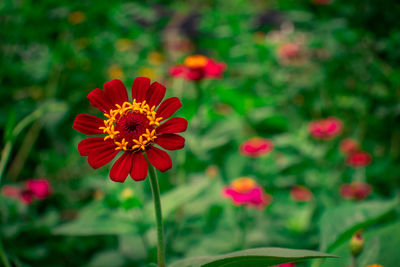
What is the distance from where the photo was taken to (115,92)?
488 mm

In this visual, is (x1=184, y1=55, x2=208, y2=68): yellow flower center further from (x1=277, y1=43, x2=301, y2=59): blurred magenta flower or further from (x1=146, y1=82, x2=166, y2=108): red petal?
(x1=277, y1=43, x2=301, y2=59): blurred magenta flower

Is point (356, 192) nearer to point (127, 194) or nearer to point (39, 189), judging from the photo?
point (127, 194)

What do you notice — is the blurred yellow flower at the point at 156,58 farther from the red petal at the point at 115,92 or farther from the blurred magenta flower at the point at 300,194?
the red petal at the point at 115,92

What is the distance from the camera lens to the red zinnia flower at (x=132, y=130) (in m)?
0.44

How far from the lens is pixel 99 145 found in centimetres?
46

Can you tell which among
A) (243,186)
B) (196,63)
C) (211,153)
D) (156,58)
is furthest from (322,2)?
(156,58)

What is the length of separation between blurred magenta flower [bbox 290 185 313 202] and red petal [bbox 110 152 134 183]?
3.26ft

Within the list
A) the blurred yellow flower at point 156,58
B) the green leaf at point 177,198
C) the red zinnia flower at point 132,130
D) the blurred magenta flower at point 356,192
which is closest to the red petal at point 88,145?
the red zinnia flower at point 132,130

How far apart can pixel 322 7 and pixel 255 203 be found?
1.07m

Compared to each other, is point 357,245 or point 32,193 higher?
point 32,193

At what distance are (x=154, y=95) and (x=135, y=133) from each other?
72mm

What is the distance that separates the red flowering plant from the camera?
1.42ft

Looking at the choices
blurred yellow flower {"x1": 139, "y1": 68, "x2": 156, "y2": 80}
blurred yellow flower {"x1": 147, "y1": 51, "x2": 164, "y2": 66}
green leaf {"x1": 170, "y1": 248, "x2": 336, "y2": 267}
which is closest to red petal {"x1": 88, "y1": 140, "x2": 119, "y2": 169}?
green leaf {"x1": 170, "y1": 248, "x2": 336, "y2": 267}

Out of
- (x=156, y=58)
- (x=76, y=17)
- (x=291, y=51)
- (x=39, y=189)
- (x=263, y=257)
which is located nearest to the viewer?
(x=263, y=257)
